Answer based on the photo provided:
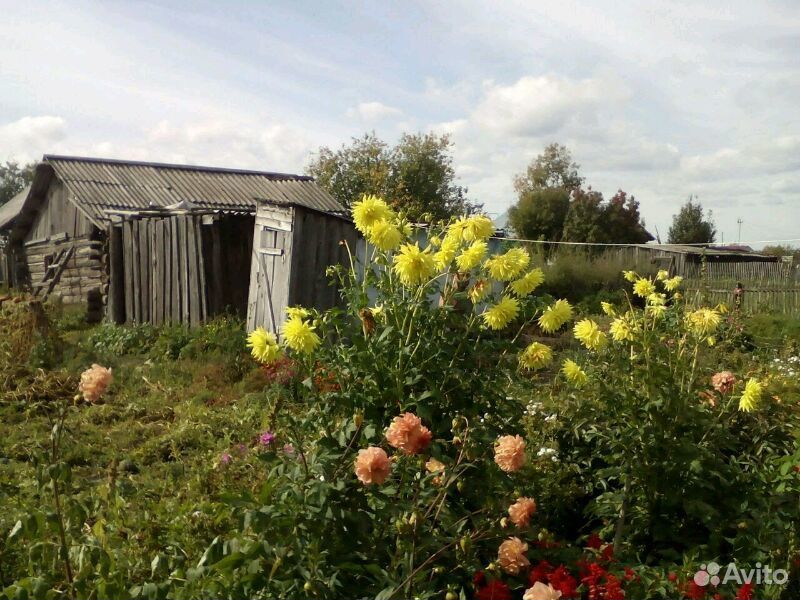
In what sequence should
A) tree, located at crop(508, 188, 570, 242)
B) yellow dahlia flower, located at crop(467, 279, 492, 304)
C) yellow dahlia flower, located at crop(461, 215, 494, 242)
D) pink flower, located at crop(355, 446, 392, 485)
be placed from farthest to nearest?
tree, located at crop(508, 188, 570, 242) → yellow dahlia flower, located at crop(461, 215, 494, 242) → yellow dahlia flower, located at crop(467, 279, 492, 304) → pink flower, located at crop(355, 446, 392, 485)

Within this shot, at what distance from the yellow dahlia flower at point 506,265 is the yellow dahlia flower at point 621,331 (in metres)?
0.64

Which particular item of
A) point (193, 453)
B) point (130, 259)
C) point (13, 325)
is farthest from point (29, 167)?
point (193, 453)

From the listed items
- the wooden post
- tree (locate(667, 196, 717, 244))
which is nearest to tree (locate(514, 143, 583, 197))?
tree (locate(667, 196, 717, 244))

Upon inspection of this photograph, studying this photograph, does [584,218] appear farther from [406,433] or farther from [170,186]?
[406,433]

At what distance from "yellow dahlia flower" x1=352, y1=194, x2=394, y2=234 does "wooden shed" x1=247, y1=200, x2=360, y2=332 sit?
21.3 ft

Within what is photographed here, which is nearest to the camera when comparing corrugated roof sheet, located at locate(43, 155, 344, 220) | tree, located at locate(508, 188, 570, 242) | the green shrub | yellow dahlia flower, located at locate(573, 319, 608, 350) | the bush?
yellow dahlia flower, located at locate(573, 319, 608, 350)

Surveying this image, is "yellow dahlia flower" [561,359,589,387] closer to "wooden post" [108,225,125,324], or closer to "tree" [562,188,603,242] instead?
"wooden post" [108,225,125,324]

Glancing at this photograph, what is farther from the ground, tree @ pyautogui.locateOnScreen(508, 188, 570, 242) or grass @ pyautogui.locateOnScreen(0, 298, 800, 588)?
tree @ pyautogui.locateOnScreen(508, 188, 570, 242)

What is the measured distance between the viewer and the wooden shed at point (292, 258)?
32.0 feet

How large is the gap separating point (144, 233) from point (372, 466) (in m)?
11.4

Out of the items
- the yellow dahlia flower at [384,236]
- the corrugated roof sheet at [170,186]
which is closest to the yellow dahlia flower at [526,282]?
the yellow dahlia flower at [384,236]

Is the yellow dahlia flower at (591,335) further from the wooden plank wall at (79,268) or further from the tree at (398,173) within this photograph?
the tree at (398,173)

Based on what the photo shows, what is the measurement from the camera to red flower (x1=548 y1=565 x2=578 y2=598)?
2205 mm

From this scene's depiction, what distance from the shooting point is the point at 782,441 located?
3.64m
